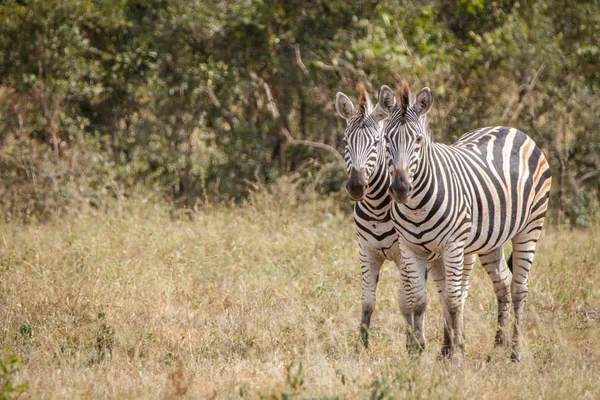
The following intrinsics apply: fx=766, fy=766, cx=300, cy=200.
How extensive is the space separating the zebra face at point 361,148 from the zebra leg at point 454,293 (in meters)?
0.79

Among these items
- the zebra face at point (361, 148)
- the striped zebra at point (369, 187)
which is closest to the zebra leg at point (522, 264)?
the striped zebra at point (369, 187)

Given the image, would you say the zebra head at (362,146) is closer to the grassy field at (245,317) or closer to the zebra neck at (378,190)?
the zebra neck at (378,190)

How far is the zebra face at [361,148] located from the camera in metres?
5.60

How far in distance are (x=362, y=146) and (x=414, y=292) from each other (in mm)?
1184

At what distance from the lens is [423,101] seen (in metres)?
5.63

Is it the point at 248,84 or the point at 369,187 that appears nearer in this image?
the point at 369,187

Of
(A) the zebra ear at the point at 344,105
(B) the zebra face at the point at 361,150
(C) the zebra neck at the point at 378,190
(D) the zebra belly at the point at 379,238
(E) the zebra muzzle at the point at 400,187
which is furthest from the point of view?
(A) the zebra ear at the point at 344,105

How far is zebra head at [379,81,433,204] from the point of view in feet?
17.2

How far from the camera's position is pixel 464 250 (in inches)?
234

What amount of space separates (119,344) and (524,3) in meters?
8.93

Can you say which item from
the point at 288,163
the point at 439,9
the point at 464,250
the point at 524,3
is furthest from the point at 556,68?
the point at 464,250

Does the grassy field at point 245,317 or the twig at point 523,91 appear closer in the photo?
the grassy field at point 245,317

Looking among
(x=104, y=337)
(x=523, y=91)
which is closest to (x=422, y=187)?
(x=104, y=337)

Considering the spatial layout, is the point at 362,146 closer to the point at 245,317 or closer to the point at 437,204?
the point at 437,204
